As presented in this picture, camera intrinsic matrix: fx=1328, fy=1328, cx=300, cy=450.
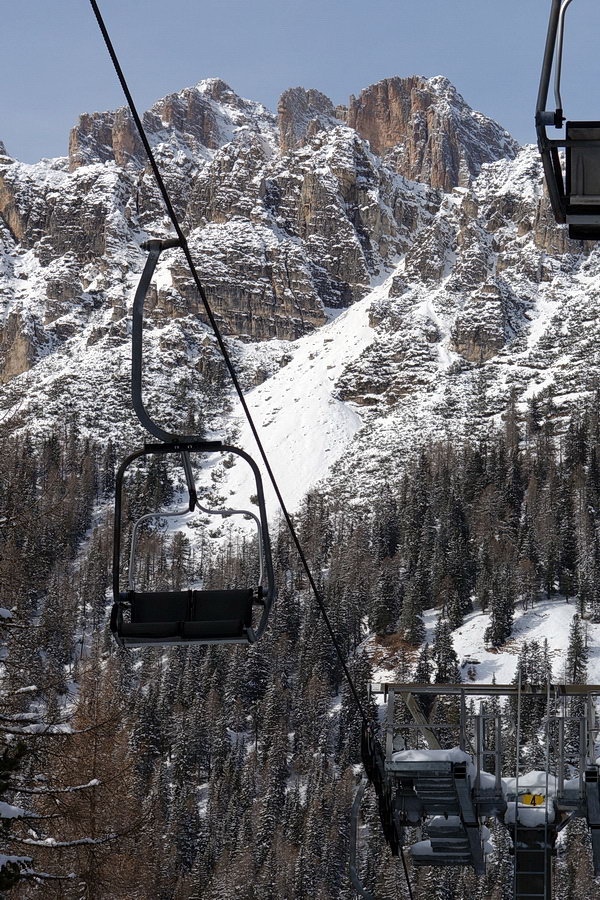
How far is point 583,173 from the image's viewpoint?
264 inches

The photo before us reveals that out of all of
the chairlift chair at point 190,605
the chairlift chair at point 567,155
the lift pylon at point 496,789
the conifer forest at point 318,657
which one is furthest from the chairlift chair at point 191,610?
the conifer forest at point 318,657

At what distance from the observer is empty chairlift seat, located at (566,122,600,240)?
6.56 m

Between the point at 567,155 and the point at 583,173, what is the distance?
0.48ft

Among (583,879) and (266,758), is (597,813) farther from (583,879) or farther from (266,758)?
(266,758)

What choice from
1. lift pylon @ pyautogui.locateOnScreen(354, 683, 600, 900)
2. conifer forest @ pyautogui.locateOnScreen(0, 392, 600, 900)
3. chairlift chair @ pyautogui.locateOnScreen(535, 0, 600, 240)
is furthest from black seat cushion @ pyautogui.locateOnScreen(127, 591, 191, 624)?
conifer forest @ pyautogui.locateOnScreen(0, 392, 600, 900)

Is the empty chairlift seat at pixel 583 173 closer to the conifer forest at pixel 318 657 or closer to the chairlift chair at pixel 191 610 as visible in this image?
the chairlift chair at pixel 191 610

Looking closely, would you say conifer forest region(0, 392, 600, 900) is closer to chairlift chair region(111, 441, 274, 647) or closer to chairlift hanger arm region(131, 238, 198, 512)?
chairlift chair region(111, 441, 274, 647)

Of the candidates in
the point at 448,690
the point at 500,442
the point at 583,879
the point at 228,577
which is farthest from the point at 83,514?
the point at 448,690

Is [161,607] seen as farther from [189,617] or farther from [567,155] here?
[567,155]

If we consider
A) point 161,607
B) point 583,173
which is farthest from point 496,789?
point 583,173

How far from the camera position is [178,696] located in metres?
126

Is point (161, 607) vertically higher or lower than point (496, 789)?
higher

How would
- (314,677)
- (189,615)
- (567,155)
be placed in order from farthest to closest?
(314,677) → (189,615) → (567,155)

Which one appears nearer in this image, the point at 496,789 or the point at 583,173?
the point at 583,173
